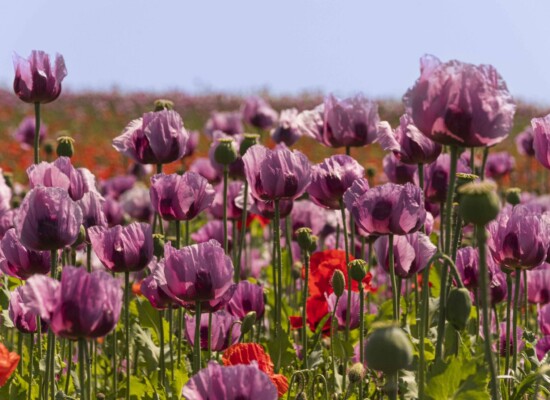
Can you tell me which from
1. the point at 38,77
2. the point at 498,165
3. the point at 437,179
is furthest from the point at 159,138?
the point at 498,165

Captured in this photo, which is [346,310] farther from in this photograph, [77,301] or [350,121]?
[77,301]

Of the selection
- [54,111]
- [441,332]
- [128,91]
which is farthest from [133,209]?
[128,91]

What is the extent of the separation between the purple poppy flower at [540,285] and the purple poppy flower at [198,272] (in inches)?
58.2

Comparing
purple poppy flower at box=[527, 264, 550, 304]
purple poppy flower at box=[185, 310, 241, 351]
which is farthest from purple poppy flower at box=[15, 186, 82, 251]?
purple poppy flower at box=[527, 264, 550, 304]

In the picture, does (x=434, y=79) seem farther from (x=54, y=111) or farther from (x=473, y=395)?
(x=54, y=111)

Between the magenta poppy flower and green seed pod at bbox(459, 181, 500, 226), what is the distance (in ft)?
4.33

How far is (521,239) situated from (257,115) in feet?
9.82

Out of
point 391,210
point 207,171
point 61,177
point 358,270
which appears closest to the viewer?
point 391,210

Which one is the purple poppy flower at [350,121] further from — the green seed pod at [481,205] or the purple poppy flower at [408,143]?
the green seed pod at [481,205]

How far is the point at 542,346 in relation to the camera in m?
2.59

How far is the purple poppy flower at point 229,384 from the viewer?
154 cm

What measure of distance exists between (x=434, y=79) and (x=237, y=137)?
6.26 ft

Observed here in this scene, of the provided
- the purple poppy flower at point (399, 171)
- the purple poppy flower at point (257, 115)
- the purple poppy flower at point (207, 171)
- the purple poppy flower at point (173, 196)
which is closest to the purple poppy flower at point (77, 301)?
the purple poppy flower at point (173, 196)

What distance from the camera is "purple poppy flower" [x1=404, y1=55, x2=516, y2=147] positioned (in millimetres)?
1665
